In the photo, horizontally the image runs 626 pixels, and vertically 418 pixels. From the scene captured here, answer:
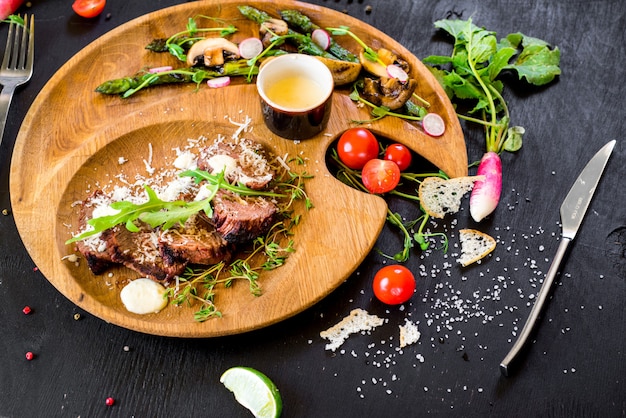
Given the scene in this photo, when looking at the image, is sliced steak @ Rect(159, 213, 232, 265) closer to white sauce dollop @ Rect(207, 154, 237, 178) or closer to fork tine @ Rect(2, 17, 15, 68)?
white sauce dollop @ Rect(207, 154, 237, 178)

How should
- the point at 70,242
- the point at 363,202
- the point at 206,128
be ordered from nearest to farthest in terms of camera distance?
1. the point at 70,242
2. the point at 363,202
3. the point at 206,128

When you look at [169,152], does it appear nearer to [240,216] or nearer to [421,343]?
[240,216]

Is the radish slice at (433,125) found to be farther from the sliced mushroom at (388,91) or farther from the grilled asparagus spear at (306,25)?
the grilled asparagus spear at (306,25)

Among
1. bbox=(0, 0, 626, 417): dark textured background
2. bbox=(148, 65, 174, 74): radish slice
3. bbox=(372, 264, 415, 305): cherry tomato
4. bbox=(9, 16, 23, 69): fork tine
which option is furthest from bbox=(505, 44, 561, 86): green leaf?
bbox=(9, 16, 23, 69): fork tine

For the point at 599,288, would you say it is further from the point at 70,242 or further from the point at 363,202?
the point at 70,242

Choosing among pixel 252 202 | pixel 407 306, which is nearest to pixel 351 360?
pixel 407 306

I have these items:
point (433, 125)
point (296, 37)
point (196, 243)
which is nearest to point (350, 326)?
point (196, 243)

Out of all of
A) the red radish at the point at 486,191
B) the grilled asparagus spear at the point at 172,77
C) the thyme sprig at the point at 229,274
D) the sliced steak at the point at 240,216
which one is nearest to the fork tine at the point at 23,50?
the grilled asparagus spear at the point at 172,77
